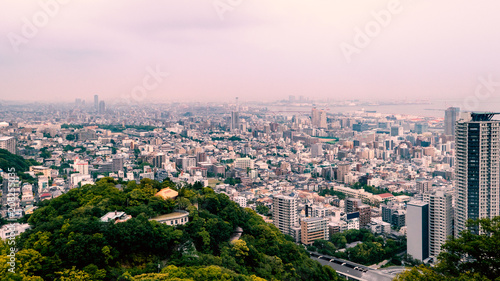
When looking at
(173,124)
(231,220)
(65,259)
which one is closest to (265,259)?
(231,220)

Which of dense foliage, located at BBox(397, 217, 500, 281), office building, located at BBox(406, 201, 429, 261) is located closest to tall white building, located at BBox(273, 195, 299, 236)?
office building, located at BBox(406, 201, 429, 261)

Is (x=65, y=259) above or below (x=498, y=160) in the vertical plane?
below

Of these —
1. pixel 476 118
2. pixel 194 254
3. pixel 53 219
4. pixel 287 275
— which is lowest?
pixel 287 275

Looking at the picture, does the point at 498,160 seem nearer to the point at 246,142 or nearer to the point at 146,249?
the point at 146,249

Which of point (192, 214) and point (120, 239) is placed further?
point (192, 214)

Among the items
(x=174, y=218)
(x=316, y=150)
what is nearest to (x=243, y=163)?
(x=316, y=150)

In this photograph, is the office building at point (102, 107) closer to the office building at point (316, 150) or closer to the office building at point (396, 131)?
the office building at point (316, 150)
